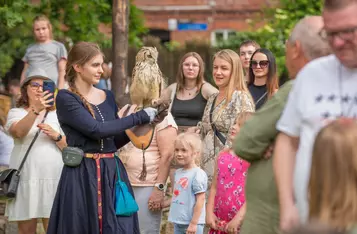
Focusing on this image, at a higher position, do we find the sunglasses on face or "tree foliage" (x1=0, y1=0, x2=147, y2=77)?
"tree foliage" (x1=0, y1=0, x2=147, y2=77)

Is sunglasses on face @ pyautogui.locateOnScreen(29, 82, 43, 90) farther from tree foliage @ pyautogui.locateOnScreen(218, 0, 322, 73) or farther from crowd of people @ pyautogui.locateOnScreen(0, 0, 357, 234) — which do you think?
tree foliage @ pyautogui.locateOnScreen(218, 0, 322, 73)

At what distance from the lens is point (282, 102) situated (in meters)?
4.84

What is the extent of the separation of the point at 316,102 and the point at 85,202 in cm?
340

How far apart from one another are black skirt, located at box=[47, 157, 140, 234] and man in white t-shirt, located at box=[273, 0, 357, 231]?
3042 millimetres

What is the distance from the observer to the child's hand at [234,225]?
6500 millimetres

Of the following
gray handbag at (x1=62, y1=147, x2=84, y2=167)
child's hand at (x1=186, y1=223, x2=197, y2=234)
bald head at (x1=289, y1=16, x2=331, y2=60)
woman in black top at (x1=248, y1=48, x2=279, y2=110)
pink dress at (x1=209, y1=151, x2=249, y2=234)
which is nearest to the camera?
bald head at (x1=289, y1=16, x2=331, y2=60)

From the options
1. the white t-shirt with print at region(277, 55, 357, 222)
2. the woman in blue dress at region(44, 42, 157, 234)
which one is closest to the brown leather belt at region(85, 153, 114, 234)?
the woman in blue dress at region(44, 42, 157, 234)

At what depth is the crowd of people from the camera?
13.8 feet

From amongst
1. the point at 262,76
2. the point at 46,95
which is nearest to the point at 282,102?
the point at 46,95

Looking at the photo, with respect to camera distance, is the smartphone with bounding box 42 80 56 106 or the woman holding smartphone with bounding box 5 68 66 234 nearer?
the smartphone with bounding box 42 80 56 106

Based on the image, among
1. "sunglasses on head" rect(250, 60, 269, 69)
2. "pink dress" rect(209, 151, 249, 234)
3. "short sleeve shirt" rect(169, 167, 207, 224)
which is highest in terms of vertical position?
"sunglasses on head" rect(250, 60, 269, 69)

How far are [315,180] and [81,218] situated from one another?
380 cm

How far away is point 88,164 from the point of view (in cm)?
734

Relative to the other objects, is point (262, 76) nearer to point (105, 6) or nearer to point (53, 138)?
point (53, 138)
